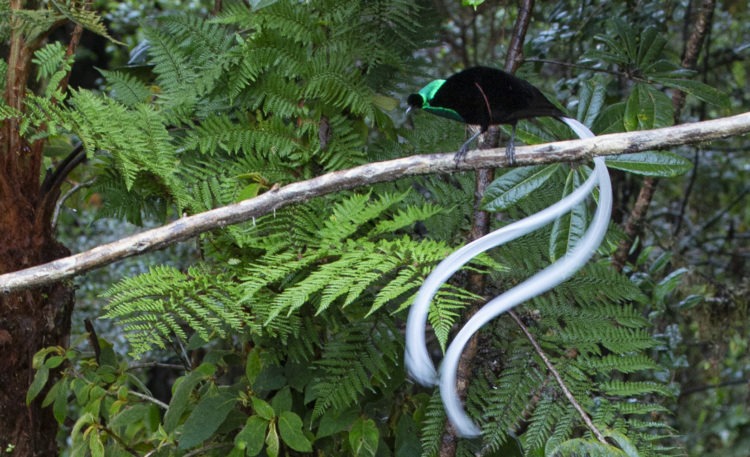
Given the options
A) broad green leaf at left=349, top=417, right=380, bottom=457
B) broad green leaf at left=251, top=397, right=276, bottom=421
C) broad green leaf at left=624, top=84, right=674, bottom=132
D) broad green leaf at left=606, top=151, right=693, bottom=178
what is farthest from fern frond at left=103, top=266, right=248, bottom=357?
broad green leaf at left=624, top=84, right=674, bottom=132


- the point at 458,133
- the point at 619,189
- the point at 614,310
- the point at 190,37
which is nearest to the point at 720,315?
the point at 619,189

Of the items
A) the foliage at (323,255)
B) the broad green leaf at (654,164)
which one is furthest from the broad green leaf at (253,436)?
the broad green leaf at (654,164)

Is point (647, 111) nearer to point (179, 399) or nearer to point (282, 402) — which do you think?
point (282, 402)

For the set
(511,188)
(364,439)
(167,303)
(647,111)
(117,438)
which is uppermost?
(647,111)

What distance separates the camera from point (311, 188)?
996 mm

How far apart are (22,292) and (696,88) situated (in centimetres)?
145

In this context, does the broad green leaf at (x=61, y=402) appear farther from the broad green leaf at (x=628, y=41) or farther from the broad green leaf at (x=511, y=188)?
the broad green leaf at (x=628, y=41)

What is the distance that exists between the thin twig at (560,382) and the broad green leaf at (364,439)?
0.33 meters

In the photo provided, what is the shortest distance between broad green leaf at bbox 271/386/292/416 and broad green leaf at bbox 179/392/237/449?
0.30ft

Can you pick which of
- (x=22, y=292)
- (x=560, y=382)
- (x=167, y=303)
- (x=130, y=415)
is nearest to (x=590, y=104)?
(x=560, y=382)

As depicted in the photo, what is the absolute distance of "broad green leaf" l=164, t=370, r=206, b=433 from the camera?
1.22m

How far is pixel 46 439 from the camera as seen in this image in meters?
1.43

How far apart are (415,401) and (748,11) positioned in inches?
102

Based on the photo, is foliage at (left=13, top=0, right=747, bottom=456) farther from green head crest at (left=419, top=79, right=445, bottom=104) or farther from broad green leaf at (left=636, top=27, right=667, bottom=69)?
green head crest at (left=419, top=79, right=445, bottom=104)
